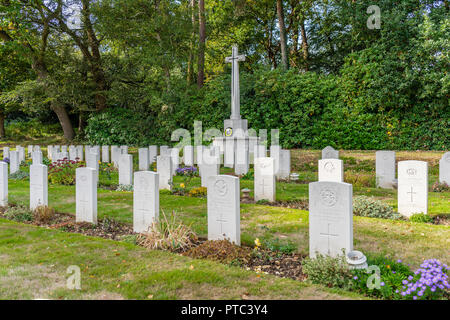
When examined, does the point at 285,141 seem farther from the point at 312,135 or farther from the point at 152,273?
the point at 152,273

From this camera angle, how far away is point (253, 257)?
15.1 ft

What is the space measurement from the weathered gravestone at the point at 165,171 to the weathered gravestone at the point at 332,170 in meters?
4.29

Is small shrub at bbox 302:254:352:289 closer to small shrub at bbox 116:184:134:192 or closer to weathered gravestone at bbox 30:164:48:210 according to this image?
weathered gravestone at bbox 30:164:48:210

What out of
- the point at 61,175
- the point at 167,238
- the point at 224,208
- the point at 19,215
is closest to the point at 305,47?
the point at 61,175

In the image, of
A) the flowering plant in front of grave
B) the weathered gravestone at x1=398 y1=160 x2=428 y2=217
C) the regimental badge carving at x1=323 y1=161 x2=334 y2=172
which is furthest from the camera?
Answer: the flowering plant in front of grave

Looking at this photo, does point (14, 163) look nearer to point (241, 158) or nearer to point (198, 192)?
point (198, 192)

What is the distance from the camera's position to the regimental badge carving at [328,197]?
169 inches

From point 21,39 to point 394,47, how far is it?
2039 centimetres

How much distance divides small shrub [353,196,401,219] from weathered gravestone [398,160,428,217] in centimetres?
27

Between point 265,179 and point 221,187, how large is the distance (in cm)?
308

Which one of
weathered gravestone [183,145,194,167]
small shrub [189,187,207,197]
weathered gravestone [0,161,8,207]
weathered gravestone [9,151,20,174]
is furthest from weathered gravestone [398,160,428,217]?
weathered gravestone [9,151,20,174]

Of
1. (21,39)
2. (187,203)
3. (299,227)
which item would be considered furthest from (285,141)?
(21,39)

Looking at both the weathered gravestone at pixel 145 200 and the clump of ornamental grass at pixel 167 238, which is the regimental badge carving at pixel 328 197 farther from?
the weathered gravestone at pixel 145 200

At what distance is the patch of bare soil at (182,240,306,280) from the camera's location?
165 inches
